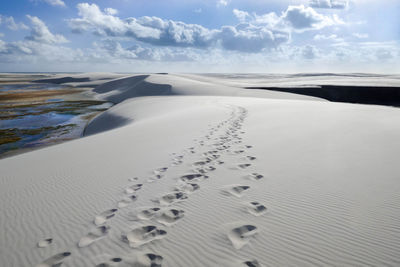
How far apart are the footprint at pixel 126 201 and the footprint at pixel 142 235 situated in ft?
2.30

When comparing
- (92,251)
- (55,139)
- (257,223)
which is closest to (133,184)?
(92,251)

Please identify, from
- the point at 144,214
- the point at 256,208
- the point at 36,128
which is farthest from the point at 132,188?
the point at 36,128

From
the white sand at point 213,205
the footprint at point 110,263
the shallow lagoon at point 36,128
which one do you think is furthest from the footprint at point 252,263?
the shallow lagoon at point 36,128

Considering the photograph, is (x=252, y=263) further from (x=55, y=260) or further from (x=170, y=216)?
(x=55, y=260)

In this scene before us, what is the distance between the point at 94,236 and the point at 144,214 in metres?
0.62

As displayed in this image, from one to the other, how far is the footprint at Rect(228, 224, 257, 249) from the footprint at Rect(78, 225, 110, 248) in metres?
1.42

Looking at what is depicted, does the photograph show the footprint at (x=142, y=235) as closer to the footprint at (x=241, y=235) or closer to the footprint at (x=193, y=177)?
the footprint at (x=241, y=235)

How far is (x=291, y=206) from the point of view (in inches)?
121

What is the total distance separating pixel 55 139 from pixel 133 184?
9554mm

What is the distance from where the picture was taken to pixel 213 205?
3252mm

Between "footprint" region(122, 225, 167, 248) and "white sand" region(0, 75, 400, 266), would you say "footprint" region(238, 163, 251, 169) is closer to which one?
"white sand" region(0, 75, 400, 266)

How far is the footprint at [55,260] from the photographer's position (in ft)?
7.78

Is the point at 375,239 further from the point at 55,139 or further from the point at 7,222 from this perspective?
the point at 55,139

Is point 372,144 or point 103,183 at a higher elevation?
point 372,144
